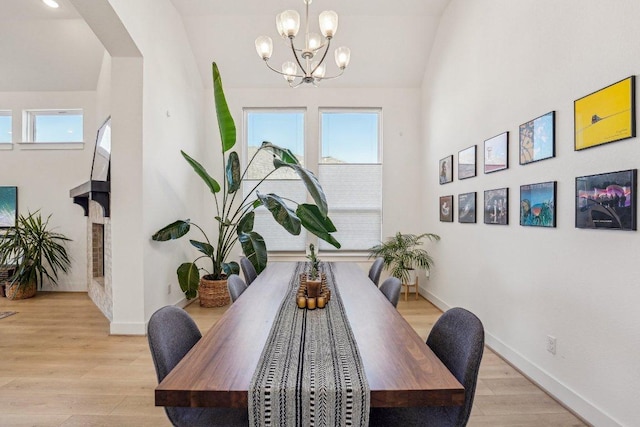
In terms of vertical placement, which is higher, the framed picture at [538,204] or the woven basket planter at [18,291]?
the framed picture at [538,204]

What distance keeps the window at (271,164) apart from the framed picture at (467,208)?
2334mm

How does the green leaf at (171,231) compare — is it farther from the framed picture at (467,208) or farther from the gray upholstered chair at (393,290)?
the framed picture at (467,208)

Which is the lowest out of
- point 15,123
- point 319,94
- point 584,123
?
point 584,123

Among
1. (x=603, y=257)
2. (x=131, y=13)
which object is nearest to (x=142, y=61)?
(x=131, y=13)

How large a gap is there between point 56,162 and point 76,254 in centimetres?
143

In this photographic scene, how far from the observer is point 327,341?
1.27m

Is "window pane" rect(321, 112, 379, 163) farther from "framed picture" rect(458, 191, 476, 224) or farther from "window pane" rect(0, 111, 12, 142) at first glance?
"window pane" rect(0, 111, 12, 142)

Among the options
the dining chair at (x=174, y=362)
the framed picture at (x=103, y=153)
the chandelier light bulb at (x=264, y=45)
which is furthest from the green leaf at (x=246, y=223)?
the dining chair at (x=174, y=362)

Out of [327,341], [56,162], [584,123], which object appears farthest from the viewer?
[56,162]

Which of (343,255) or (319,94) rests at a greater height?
(319,94)

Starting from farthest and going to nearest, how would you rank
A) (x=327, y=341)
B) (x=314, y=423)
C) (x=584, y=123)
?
(x=584, y=123)
(x=327, y=341)
(x=314, y=423)

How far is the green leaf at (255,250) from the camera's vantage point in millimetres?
3723

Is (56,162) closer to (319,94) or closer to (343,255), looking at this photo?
(319,94)

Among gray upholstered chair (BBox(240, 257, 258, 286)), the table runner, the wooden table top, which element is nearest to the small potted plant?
gray upholstered chair (BBox(240, 257, 258, 286))
